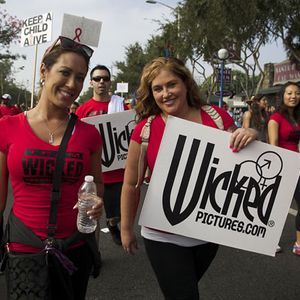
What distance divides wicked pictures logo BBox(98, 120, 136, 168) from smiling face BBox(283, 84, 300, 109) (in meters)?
1.72

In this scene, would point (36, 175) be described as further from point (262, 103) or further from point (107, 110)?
point (262, 103)

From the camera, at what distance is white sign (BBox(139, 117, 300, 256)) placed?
7.72 feet

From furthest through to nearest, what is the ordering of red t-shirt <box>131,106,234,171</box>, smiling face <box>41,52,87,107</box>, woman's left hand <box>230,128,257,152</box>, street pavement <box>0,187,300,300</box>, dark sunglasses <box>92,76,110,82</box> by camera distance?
dark sunglasses <box>92,76,110,82</box>
street pavement <box>0,187,300,300</box>
red t-shirt <box>131,106,234,171</box>
woman's left hand <box>230,128,257,152</box>
smiling face <box>41,52,87,107</box>

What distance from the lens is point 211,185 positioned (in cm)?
237

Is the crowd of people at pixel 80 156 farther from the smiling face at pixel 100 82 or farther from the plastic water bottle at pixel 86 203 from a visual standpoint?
the smiling face at pixel 100 82

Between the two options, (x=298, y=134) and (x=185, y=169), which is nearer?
(x=185, y=169)

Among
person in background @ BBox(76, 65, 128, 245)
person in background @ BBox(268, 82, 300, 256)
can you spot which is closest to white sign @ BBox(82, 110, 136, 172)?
person in background @ BBox(76, 65, 128, 245)

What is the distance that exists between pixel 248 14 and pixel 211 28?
2.50m

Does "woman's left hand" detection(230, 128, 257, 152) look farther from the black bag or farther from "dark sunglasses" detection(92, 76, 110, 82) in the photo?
"dark sunglasses" detection(92, 76, 110, 82)

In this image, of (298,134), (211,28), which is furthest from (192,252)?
(211,28)

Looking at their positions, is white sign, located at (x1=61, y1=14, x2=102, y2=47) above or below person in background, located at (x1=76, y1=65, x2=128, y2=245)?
above

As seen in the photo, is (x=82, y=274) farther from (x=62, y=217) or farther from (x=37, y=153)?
(x=37, y=153)

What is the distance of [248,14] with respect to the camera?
16.0m

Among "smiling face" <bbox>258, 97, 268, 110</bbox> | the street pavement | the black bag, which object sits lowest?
the street pavement
